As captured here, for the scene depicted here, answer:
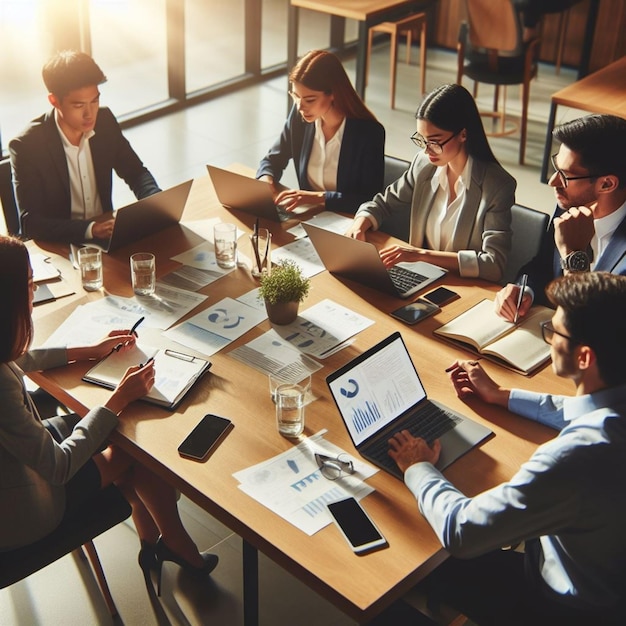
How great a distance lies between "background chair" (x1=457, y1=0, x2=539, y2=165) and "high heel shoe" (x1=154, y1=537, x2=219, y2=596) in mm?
4262

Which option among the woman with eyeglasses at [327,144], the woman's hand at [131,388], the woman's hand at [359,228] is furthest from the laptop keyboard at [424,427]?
the woman with eyeglasses at [327,144]

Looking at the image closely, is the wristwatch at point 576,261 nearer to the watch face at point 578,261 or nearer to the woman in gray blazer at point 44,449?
the watch face at point 578,261

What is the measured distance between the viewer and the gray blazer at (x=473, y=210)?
9.98 ft

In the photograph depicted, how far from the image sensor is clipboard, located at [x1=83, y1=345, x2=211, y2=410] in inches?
94.3

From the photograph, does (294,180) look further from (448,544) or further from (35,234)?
(448,544)

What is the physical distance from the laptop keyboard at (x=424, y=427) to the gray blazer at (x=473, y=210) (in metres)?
0.84

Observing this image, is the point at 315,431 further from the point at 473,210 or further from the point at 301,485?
the point at 473,210

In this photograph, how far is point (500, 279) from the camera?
308 cm

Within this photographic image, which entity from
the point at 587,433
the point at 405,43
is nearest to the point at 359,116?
the point at 587,433

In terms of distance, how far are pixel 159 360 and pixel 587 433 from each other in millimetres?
1289

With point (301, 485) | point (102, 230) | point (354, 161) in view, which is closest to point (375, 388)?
point (301, 485)

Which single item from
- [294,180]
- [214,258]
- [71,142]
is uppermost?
[71,142]

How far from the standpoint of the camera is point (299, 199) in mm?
3514

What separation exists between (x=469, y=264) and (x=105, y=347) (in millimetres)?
1304
